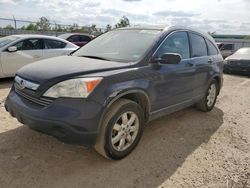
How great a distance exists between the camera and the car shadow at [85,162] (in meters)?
3.00

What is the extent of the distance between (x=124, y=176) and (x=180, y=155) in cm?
101

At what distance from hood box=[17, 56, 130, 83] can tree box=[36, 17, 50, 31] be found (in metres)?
19.5

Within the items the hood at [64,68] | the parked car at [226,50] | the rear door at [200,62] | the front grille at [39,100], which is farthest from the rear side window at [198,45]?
the parked car at [226,50]

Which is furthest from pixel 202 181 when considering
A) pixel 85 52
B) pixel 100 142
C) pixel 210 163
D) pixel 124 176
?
pixel 85 52

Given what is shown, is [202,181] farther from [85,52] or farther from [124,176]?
[85,52]

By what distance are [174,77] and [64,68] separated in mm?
1776

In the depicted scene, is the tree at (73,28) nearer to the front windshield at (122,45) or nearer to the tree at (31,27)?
the tree at (31,27)

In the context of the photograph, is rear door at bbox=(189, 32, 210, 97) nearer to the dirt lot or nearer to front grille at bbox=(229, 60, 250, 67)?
the dirt lot

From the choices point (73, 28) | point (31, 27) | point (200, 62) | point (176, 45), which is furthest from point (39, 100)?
point (73, 28)

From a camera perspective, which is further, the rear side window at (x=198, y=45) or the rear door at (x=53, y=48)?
the rear door at (x=53, y=48)

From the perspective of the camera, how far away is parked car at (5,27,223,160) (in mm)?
2953

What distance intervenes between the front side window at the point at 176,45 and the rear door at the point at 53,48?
4891 millimetres

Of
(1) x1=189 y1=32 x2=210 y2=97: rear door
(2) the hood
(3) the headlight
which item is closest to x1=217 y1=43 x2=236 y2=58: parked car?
(1) x1=189 y1=32 x2=210 y2=97: rear door

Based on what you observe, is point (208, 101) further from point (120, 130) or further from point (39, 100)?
point (39, 100)
